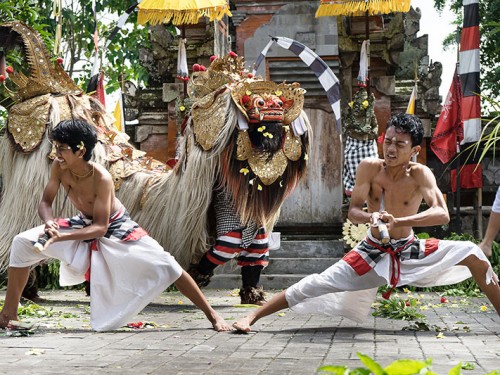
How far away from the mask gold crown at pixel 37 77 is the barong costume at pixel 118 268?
3.16 m

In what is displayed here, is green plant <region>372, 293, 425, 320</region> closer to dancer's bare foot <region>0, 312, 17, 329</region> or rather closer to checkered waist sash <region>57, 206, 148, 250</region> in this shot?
checkered waist sash <region>57, 206, 148, 250</region>

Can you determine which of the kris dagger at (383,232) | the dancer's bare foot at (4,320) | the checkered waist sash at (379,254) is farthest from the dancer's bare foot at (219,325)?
the dancer's bare foot at (4,320)

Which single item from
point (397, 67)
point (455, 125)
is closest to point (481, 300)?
point (455, 125)

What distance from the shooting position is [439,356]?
195 inches

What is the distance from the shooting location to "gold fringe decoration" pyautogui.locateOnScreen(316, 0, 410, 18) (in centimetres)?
1094

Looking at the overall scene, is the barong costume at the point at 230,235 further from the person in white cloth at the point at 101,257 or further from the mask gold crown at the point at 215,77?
the person in white cloth at the point at 101,257

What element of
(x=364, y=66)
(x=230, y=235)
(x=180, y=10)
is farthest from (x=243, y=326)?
(x=364, y=66)

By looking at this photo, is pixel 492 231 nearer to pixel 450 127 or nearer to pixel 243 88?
pixel 243 88

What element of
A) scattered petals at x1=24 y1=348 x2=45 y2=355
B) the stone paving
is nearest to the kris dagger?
the stone paving

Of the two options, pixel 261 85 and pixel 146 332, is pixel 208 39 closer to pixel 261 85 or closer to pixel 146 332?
pixel 261 85

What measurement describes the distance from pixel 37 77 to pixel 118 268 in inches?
140

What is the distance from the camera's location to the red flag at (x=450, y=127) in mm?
12172

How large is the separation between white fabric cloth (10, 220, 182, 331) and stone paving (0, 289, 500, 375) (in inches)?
5.5

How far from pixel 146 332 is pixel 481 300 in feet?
15.1
